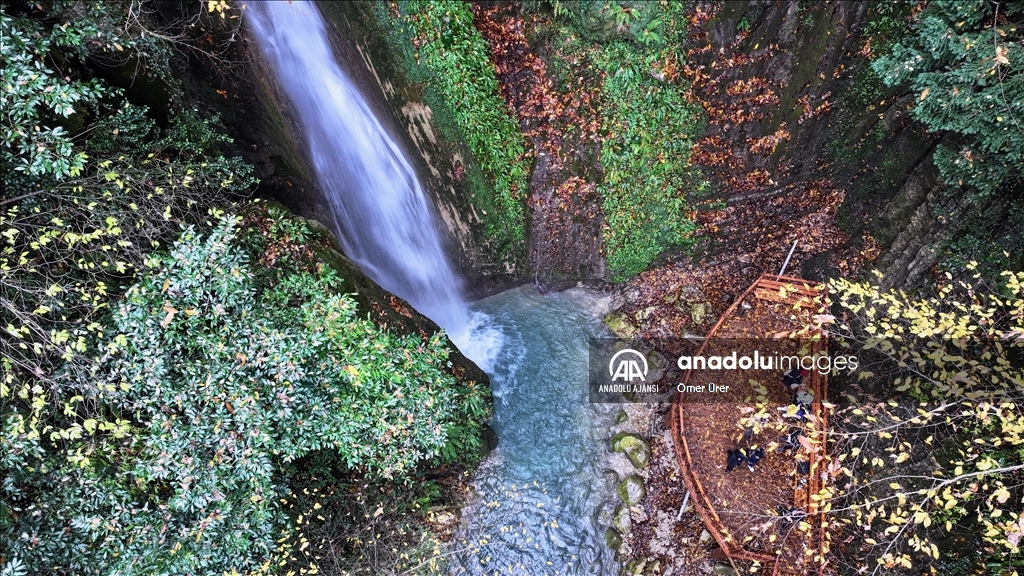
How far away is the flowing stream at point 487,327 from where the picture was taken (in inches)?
292

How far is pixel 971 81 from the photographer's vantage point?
4754 mm

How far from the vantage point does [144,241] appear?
5.08 m

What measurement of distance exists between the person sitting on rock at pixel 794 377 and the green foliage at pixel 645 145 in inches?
109

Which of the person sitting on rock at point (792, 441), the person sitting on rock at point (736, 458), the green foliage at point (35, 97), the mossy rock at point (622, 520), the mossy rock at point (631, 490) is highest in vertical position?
the green foliage at point (35, 97)

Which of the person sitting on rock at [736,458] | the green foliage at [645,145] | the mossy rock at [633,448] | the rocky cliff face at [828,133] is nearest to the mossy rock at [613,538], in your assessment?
the mossy rock at [633,448]

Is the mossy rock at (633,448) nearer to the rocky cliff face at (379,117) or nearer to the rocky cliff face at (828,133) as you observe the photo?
the rocky cliff face at (379,117)

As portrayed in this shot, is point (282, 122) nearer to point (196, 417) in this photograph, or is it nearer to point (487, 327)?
point (196, 417)

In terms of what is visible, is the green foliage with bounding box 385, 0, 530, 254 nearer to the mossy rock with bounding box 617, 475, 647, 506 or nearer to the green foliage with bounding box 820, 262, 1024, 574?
the mossy rock with bounding box 617, 475, 647, 506

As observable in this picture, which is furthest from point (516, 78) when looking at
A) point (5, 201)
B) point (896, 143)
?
point (5, 201)

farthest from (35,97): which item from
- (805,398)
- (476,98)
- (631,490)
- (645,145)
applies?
(805,398)

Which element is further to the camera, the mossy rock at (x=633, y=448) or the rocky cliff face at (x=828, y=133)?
the mossy rock at (x=633, y=448)

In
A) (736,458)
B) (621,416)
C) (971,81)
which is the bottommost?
(736,458)

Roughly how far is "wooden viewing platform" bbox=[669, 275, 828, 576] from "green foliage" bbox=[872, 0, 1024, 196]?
2361mm

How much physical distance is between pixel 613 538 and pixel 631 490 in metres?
0.78
